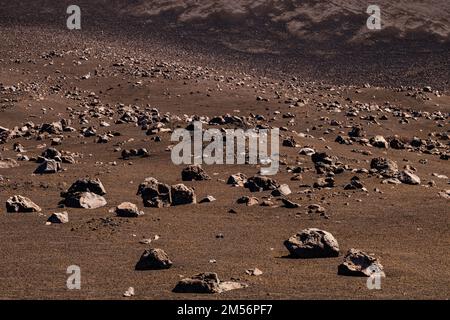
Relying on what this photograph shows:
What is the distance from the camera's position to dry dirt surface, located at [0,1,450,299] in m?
8.77

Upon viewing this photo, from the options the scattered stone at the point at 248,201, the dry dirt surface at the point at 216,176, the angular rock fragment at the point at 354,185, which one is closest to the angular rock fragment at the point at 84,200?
the dry dirt surface at the point at 216,176

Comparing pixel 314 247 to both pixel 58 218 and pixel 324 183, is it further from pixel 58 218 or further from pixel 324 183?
pixel 324 183

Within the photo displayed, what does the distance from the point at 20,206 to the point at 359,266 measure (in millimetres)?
7390

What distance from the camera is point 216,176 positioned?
653 inches

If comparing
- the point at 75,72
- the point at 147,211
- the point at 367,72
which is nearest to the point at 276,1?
the point at 367,72

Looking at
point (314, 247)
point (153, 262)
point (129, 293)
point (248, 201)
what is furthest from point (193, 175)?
point (129, 293)

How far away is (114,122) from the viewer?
2688 centimetres

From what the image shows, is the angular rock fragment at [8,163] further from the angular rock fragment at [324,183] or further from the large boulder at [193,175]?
the angular rock fragment at [324,183]

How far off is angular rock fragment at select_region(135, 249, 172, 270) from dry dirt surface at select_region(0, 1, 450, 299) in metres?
0.06

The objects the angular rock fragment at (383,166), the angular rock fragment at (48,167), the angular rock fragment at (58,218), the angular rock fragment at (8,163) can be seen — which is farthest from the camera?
the angular rock fragment at (8,163)

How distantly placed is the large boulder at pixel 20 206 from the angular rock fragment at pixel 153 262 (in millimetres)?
4567

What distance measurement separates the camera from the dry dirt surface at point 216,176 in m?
8.77
